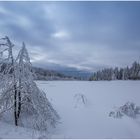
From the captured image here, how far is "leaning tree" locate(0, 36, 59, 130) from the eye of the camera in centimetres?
648

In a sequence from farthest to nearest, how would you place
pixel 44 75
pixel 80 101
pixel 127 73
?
pixel 127 73 → pixel 44 75 → pixel 80 101

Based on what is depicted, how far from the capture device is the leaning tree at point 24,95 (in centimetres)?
648

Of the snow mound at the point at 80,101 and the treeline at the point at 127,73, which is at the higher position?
the treeline at the point at 127,73

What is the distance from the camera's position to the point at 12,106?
661 cm

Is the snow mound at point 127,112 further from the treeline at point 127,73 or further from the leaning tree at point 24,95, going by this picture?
the treeline at point 127,73

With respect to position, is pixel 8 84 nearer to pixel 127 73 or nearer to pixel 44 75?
pixel 44 75

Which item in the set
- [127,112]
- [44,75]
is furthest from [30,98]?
[44,75]

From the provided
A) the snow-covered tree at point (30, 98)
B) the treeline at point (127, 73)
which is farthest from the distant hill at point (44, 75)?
the treeline at point (127, 73)

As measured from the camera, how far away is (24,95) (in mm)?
6684

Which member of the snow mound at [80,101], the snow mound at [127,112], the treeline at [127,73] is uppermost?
the treeline at [127,73]

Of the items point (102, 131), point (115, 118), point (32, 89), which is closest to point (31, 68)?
point (32, 89)

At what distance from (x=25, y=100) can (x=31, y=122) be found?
894 millimetres

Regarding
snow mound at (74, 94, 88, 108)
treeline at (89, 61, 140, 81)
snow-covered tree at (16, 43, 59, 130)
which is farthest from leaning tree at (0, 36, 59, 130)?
treeline at (89, 61, 140, 81)

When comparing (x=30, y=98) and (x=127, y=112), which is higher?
(x=30, y=98)
